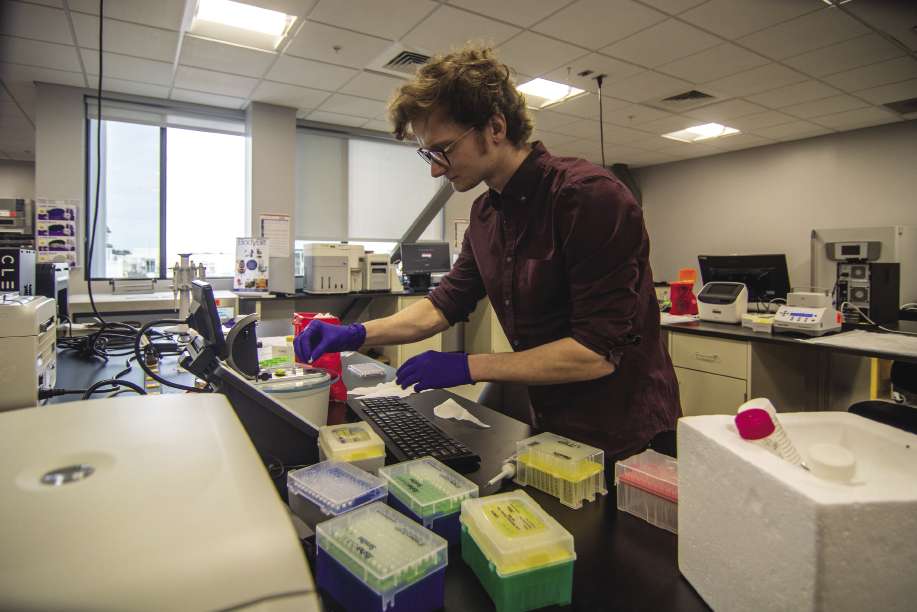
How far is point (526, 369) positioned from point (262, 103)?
4.03m

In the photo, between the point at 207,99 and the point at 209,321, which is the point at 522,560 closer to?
the point at 209,321

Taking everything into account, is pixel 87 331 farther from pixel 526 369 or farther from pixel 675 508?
pixel 675 508

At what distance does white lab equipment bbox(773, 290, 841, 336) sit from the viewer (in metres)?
2.40

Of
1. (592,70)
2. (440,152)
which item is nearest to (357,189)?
(592,70)

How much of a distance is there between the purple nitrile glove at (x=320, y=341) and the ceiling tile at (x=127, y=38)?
2744mm

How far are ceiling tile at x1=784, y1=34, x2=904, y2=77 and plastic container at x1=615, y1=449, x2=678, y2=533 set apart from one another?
12.0ft

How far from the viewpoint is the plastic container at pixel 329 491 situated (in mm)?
555

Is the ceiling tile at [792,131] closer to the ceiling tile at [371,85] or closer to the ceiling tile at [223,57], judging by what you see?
the ceiling tile at [371,85]

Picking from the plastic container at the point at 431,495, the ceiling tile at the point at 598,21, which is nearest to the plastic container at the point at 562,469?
the plastic container at the point at 431,495

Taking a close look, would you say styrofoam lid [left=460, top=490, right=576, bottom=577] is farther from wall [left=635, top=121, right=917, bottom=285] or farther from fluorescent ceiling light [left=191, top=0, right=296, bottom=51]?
wall [left=635, top=121, right=917, bottom=285]

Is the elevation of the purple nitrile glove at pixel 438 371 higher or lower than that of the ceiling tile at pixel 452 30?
lower

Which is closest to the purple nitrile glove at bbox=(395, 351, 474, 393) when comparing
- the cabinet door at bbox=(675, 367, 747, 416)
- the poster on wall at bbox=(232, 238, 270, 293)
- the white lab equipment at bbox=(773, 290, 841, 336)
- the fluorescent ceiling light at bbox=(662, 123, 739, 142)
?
the cabinet door at bbox=(675, 367, 747, 416)

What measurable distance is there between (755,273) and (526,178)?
274 cm

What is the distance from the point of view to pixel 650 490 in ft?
2.11
